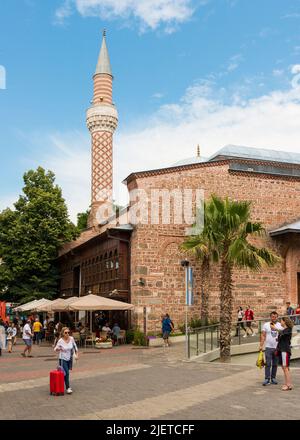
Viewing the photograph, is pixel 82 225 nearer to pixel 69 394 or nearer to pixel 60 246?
pixel 60 246

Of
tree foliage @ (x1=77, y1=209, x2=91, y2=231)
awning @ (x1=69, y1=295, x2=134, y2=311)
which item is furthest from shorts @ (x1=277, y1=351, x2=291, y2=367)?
tree foliage @ (x1=77, y1=209, x2=91, y2=231)

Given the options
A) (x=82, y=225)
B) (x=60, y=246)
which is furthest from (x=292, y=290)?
(x=82, y=225)

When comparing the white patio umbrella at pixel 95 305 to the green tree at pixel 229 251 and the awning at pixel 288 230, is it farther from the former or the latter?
the awning at pixel 288 230

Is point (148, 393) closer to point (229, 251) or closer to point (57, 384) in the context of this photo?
point (57, 384)

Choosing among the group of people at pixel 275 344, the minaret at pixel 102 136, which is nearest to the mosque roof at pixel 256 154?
the minaret at pixel 102 136

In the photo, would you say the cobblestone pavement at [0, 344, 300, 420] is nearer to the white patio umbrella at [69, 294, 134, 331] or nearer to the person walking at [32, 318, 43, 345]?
the white patio umbrella at [69, 294, 134, 331]

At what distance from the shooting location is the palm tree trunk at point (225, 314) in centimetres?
1950

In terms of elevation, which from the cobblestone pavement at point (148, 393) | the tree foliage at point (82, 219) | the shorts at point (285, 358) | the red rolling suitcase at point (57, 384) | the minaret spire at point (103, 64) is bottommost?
the cobblestone pavement at point (148, 393)

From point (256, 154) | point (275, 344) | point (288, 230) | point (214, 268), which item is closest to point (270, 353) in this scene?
point (275, 344)

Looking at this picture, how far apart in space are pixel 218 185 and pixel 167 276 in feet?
18.9

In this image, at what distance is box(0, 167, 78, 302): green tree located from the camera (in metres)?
38.1

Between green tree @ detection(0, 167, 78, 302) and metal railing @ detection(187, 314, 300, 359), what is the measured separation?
65.6ft

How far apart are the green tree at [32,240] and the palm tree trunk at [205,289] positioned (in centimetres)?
1492

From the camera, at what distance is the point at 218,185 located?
29.5 meters
